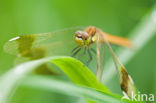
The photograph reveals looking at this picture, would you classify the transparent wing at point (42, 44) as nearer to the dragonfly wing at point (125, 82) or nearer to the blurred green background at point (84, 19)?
the dragonfly wing at point (125, 82)

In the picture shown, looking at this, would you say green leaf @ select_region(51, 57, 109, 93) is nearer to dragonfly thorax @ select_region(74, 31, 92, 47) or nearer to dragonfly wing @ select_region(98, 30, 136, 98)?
dragonfly wing @ select_region(98, 30, 136, 98)

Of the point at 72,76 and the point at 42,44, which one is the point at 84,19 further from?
the point at 72,76

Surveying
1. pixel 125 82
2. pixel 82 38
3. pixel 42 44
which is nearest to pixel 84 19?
pixel 42 44

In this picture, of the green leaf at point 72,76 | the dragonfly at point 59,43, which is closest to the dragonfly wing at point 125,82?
the dragonfly at point 59,43

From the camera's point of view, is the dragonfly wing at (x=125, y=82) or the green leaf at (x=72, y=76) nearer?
the green leaf at (x=72, y=76)

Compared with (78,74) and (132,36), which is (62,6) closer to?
(132,36)

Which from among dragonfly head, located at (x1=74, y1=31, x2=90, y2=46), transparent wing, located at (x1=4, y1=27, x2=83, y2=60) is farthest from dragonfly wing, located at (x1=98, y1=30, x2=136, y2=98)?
transparent wing, located at (x1=4, y1=27, x2=83, y2=60)

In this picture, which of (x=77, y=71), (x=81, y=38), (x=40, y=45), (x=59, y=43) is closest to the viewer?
(x=77, y=71)

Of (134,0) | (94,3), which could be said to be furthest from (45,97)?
(134,0)
